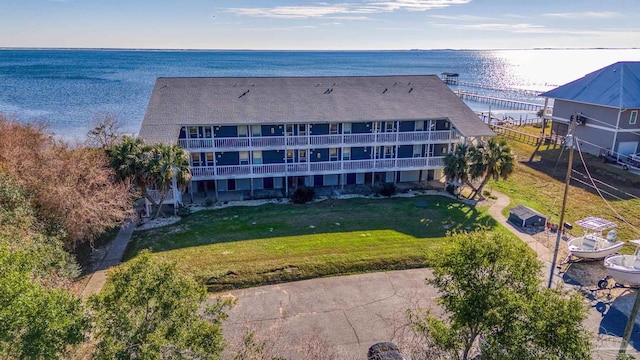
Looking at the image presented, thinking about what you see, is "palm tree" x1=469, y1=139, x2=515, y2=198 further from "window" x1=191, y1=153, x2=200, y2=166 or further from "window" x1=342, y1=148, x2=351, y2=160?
"window" x1=191, y1=153, x2=200, y2=166

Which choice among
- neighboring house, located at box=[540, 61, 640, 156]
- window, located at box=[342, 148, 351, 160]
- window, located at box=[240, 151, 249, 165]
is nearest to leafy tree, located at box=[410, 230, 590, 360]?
window, located at box=[342, 148, 351, 160]

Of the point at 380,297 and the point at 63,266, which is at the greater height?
the point at 63,266

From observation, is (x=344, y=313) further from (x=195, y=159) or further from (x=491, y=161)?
(x=195, y=159)

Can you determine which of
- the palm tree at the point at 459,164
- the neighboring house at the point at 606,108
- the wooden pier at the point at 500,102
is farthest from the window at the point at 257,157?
the wooden pier at the point at 500,102

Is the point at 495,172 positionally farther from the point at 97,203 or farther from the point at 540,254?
the point at 97,203

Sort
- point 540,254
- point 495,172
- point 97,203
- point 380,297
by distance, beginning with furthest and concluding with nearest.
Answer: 1. point 495,172
2. point 540,254
3. point 97,203
4. point 380,297

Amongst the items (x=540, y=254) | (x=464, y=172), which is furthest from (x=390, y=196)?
(x=540, y=254)

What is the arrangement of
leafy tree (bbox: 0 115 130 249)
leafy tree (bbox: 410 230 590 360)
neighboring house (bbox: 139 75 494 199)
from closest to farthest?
1. leafy tree (bbox: 410 230 590 360)
2. leafy tree (bbox: 0 115 130 249)
3. neighboring house (bbox: 139 75 494 199)

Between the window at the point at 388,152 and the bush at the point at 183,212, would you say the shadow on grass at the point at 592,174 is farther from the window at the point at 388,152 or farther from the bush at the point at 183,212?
the bush at the point at 183,212

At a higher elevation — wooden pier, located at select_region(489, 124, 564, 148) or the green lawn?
wooden pier, located at select_region(489, 124, 564, 148)

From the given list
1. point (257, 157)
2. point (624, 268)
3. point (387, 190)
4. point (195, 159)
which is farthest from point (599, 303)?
point (195, 159)
